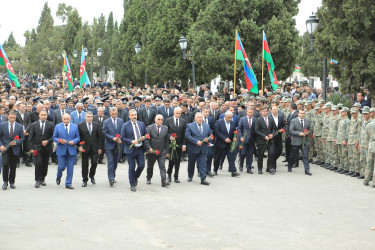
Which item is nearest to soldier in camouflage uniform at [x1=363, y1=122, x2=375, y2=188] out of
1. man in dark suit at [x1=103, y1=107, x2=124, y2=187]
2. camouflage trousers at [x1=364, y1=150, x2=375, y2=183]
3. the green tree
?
camouflage trousers at [x1=364, y1=150, x2=375, y2=183]

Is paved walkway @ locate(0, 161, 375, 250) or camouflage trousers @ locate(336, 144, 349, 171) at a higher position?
camouflage trousers @ locate(336, 144, 349, 171)

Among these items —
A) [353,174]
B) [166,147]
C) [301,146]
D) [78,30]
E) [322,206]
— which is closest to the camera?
[322,206]

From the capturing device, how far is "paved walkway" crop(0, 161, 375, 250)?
9141mm

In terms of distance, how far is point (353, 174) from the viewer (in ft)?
53.7

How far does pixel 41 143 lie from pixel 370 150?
838 centimetres

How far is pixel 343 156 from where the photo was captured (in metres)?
17.0

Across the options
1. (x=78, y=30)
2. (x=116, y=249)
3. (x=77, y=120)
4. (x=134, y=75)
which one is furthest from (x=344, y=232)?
(x=78, y=30)

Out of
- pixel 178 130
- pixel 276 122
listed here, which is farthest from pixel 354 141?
pixel 178 130

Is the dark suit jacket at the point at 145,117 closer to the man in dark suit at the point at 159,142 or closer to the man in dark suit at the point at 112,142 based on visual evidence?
the man in dark suit at the point at 112,142

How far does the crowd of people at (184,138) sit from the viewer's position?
14164 millimetres

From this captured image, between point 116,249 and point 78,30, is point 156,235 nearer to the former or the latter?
point 116,249

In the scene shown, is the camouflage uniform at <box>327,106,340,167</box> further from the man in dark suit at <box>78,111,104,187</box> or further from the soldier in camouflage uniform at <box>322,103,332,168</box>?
the man in dark suit at <box>78,111,104,187</box>

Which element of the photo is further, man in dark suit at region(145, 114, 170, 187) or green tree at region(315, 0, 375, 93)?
green tree at region(315, 0, 375, 93)

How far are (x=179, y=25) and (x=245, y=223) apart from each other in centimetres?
3069
